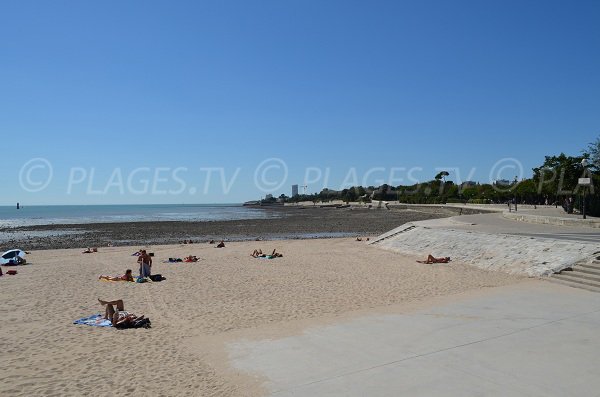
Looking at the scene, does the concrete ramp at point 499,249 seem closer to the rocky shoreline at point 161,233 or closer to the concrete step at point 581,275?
the concrete step at point 581,275

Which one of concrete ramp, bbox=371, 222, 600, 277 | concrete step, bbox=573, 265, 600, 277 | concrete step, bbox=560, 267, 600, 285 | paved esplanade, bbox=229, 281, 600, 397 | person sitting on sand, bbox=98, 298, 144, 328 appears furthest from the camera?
concrete ramp, bbox=371, 222, 600, 277

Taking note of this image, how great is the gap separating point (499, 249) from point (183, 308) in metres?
13.1

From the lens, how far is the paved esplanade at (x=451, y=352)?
6320 mm

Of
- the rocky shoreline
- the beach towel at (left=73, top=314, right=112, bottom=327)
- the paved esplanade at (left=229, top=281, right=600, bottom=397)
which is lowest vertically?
the rocky shoreline

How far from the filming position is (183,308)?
39.7 feet

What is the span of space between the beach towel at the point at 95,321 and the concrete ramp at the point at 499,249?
43.8 ft

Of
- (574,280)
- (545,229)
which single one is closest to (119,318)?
(574,280)

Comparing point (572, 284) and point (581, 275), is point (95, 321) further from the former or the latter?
point (581, 275)

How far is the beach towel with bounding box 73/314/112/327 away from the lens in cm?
1022

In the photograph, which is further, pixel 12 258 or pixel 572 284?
pixel 12 258

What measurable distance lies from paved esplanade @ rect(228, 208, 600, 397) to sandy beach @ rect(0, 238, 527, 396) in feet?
2.68

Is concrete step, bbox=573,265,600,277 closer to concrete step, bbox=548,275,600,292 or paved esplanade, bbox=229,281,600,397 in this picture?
concrete step, bbox=548,275,600,292

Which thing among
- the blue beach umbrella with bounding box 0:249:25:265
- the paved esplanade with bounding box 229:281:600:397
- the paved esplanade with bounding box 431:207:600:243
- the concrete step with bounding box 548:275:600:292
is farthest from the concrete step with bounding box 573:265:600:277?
the blue beach umbrella with bounding box 0:249:25:265

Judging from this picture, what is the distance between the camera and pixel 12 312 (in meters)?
11.7
